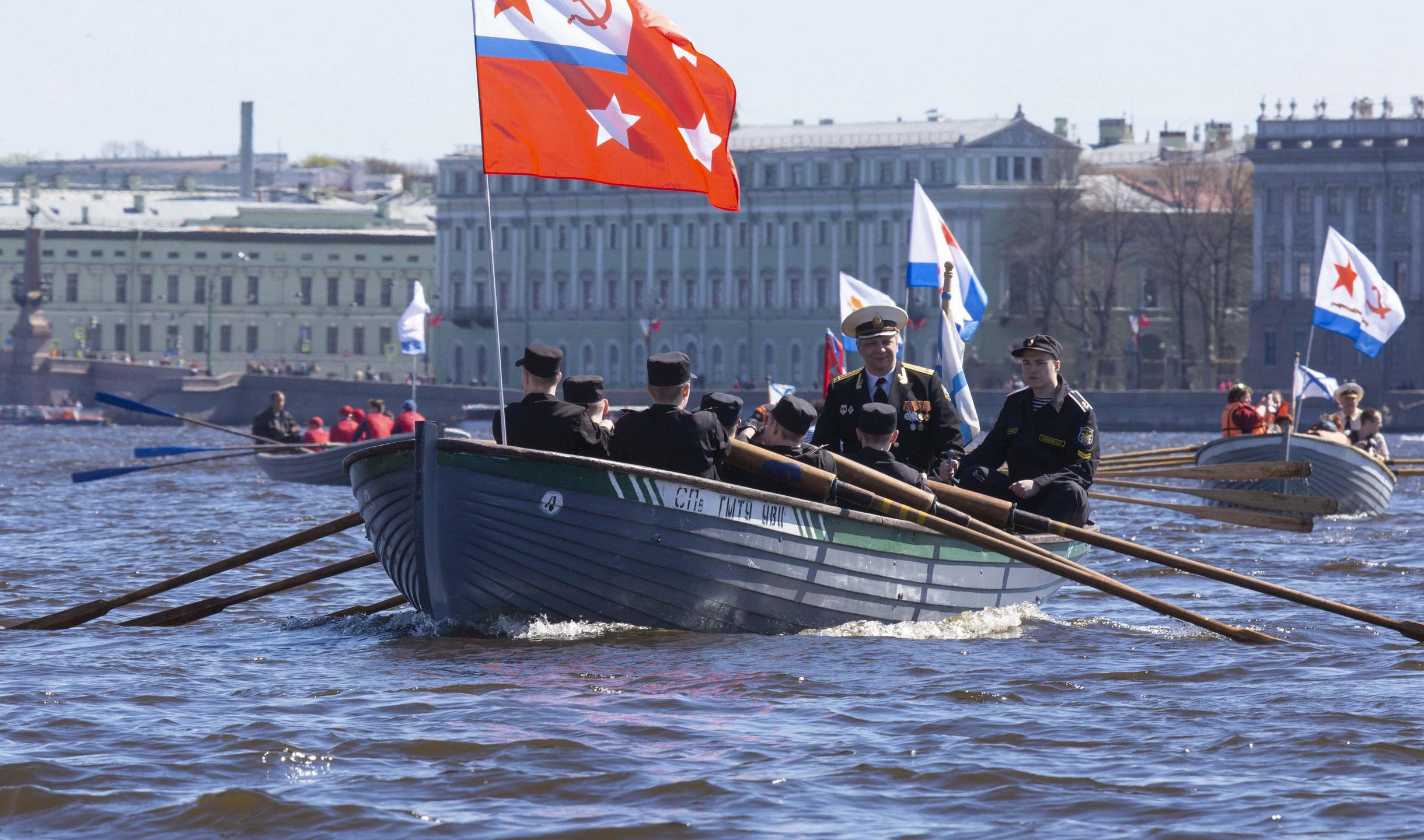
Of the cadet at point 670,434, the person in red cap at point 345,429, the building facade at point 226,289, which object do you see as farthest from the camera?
the building facade at point 226,289

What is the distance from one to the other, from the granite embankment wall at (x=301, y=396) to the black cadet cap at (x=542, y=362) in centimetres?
6864

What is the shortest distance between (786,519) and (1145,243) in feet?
265

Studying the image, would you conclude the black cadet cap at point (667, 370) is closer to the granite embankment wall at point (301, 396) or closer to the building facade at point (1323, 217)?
the granite embankment wall at point (301, 396)

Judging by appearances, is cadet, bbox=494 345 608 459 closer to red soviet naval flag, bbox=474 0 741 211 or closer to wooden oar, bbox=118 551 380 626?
red soviet naval flag, bbox=474 0 741 211

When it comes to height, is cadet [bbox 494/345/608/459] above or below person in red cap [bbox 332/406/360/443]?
above

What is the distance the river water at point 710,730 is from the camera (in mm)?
8180

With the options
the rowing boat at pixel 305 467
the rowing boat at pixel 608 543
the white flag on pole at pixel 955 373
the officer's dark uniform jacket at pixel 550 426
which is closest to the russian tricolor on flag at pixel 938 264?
the white flag on pole at pixel 955 373

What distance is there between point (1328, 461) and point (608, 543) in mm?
15428

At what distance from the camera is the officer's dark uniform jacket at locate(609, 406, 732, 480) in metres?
11.4

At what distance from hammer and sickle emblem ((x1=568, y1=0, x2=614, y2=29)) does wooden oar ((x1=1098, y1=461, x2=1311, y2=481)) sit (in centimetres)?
552

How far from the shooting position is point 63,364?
91562 millimetres

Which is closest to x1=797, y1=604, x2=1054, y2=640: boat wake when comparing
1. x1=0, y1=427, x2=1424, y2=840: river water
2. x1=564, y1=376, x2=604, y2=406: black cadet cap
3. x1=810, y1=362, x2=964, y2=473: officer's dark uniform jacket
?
x1=0, y1=427, x2=1424, y2=840: river water

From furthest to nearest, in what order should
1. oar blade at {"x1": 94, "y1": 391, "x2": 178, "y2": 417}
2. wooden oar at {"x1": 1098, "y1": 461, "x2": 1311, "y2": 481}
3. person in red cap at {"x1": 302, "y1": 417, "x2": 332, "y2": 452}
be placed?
person in red cap at {"x1": 302, "y1": 417, "x2": 332, "y2": 452} < oar blade at {"x1": 94, "y1": 391, "x2": 178, "y2": 417} < wooden oar at {"x1": 1098, "y1": 461, "x2": 1311, "y2": 481}

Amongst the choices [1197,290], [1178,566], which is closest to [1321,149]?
[1197,290]
